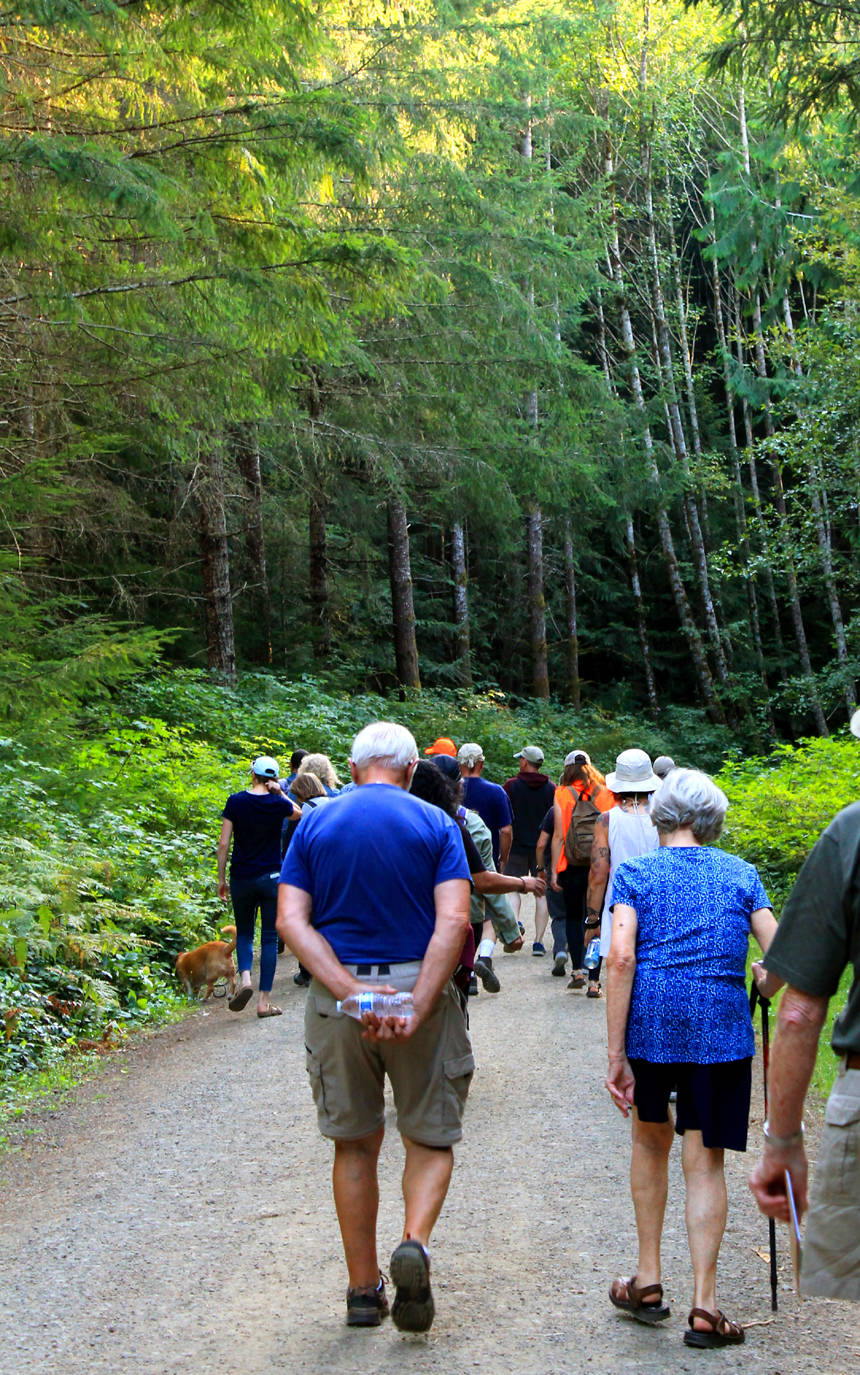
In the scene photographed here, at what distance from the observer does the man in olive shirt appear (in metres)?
2.52

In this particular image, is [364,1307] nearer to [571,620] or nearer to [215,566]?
[215,566]

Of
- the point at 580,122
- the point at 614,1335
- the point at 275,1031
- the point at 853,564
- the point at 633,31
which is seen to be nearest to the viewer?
the point at 614,1335

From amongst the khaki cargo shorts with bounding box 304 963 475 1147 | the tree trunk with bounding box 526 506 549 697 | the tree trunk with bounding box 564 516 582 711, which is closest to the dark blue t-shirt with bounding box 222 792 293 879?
the khaki cargo shorts with bounding box 304 963 475 1147

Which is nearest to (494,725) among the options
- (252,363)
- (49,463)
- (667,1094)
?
(252,363)

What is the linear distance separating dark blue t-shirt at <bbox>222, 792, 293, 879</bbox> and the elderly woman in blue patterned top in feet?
19.1

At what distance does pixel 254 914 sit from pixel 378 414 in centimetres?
1630

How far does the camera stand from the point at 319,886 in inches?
175

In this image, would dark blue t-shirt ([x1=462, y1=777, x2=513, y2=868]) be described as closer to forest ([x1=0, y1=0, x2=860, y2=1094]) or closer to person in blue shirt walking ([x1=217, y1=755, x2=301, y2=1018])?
person in blue shirt walking ([x1=217, y1=755, x2=301, y2=1018])

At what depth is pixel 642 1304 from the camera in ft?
14.3

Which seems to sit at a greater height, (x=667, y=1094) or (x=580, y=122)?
(x=580, y=122)

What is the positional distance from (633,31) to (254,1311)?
127 feet

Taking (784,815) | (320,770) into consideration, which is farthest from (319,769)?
(784,815)

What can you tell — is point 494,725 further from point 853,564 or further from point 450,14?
point 450,14

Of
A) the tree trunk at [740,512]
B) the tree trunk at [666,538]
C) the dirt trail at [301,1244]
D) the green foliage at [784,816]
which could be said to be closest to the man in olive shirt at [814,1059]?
the dirt trail at [301,1244]
